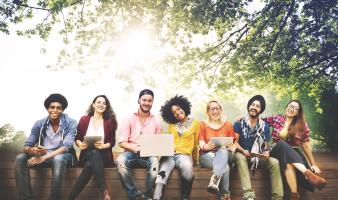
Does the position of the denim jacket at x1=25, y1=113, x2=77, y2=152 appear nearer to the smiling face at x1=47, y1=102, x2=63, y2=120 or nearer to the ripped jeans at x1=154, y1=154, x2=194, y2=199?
the smiling face at x1=47, y1=102, x2=63, y2=120

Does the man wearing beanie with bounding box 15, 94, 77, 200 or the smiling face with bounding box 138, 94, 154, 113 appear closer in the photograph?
the man wearing beanie with bounding box 15, 94, 77, 200

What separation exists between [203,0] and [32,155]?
25.0ft

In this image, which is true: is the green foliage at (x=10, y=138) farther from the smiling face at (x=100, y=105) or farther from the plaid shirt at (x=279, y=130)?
the plaid shirt at (x=279, y=130)

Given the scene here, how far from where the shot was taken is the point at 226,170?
12.8 feet

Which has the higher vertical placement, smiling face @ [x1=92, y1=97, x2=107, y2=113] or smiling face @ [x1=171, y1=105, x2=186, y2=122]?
smiling face @ [x1=92, y1=97, x2=107, y2=113]

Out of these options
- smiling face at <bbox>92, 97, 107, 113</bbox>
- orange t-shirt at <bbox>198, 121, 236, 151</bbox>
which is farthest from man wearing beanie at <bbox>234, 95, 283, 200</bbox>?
smiling face at <bbox>92, 97, 107, 113</bbox>

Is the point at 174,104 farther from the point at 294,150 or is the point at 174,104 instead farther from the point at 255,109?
the point at 294,150

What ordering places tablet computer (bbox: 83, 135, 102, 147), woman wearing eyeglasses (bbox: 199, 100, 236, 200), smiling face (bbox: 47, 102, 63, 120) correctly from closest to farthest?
woman wearing eyeglasses (bbox: 199, 100, 236, 200), tablet computer (bbox: 83, 135, 102, 147), smiling face (bbox: 47, 102, 63, 120)

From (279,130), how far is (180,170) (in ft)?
4.82

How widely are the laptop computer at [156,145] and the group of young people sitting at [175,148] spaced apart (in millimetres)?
149

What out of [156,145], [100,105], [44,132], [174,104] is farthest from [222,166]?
[44,132]

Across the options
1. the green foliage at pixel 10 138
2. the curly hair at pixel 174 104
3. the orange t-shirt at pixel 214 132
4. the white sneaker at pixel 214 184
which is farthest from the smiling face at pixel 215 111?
the green foliage at pixel 10 138

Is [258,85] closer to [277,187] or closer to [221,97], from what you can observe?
[221,97]

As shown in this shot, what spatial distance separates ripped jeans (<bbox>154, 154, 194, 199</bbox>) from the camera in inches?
151
